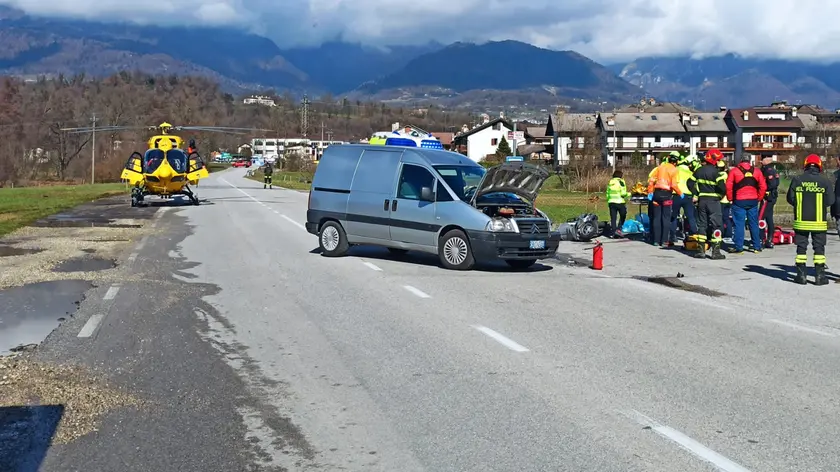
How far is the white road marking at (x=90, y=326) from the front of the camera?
9555mm

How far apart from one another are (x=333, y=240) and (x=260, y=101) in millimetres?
172046

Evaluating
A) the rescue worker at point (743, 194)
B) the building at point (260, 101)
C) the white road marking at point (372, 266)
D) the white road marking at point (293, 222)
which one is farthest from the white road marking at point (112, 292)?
the building at point (260, 101)

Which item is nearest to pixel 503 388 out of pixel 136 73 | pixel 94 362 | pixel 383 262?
pixel 94 362

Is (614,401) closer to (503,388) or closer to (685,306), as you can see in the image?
(503,388)

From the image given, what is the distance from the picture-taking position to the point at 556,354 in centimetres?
857

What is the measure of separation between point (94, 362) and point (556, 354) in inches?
168

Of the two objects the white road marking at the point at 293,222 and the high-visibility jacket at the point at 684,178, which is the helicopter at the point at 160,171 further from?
the high-visibility jacket at the point at 684,178

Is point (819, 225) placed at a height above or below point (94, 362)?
above

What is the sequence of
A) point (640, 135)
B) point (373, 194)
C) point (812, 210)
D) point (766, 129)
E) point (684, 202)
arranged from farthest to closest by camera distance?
point (640, 135)
point (766, 129)
point (684, 202)
point (373, 194)
point (812, 210)

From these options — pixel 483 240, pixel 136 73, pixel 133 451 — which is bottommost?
pixel 133 451

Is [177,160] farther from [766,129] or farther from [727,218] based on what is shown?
[766,129]

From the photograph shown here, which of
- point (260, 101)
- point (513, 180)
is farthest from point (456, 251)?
point (260, 101)

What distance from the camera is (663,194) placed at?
19.8 metres

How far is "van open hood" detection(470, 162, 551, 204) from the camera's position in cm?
1575
